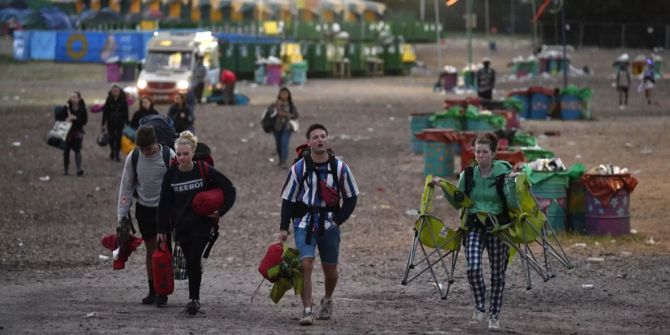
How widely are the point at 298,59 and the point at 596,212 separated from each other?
49933mm

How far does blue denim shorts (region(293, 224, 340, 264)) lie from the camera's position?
34.2ft

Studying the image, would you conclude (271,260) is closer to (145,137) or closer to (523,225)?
(145,137)

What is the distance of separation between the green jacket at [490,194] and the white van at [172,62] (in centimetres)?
3421

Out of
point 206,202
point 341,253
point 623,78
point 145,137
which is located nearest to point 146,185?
point 145,137

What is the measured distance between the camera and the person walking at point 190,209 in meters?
10.9

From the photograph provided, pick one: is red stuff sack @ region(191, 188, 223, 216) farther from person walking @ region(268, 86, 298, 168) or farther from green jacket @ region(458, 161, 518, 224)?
person walking @ region(268, 86, 298, 168)

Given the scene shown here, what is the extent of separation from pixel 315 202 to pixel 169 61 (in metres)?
37.5

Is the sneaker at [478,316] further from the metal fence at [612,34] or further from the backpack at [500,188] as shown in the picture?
the metal fence at [612,34]

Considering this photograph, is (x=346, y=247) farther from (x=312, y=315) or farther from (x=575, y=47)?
(x=575, y=47)

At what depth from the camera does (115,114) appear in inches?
1029

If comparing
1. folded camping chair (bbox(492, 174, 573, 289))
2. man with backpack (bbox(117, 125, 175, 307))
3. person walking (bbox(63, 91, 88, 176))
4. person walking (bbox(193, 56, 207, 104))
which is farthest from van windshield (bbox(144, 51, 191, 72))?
folded camping chair (bbox(492, 174, 573, 289))

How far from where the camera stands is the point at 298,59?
2601 inches

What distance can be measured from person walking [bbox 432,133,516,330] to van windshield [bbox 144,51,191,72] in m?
37.0

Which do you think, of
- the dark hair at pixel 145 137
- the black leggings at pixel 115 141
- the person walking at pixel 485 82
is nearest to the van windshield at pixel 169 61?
the person walking at pixel 485 82
